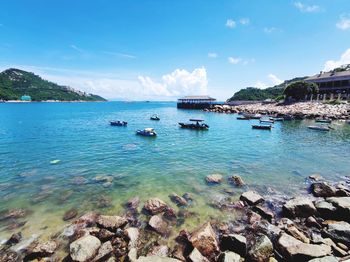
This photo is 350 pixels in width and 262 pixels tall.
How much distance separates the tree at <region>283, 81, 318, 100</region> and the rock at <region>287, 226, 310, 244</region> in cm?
8254

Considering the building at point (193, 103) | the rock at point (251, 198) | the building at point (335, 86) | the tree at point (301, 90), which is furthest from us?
the building at point (193, 103)

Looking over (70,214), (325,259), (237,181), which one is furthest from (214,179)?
(70,214)

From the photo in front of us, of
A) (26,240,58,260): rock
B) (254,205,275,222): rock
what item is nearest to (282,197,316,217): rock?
(254,205,275,222): rock

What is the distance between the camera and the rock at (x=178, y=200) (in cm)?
1177

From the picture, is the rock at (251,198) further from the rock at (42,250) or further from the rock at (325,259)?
the rock at (42,250)

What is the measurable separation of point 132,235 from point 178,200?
4.17 meters

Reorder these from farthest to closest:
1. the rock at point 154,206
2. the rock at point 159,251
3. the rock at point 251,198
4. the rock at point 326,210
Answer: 1. the rock at point 251,198
2. the rock at point 154,206
3. the rock at point 326,210
4. the rock at point 159,251

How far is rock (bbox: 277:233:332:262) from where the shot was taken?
22.3ft

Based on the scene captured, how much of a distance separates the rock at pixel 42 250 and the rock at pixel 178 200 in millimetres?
6455

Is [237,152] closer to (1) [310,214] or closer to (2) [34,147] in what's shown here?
(1) [310,214]

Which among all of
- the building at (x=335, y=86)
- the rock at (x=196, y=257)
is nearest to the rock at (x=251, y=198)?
the rock at (x=196, y=257)

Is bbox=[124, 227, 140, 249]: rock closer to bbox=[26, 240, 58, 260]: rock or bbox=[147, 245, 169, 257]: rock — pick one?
bbox=[147, 245, 169, 257]: rock

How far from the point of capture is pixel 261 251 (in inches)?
291

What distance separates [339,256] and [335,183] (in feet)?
31.8
